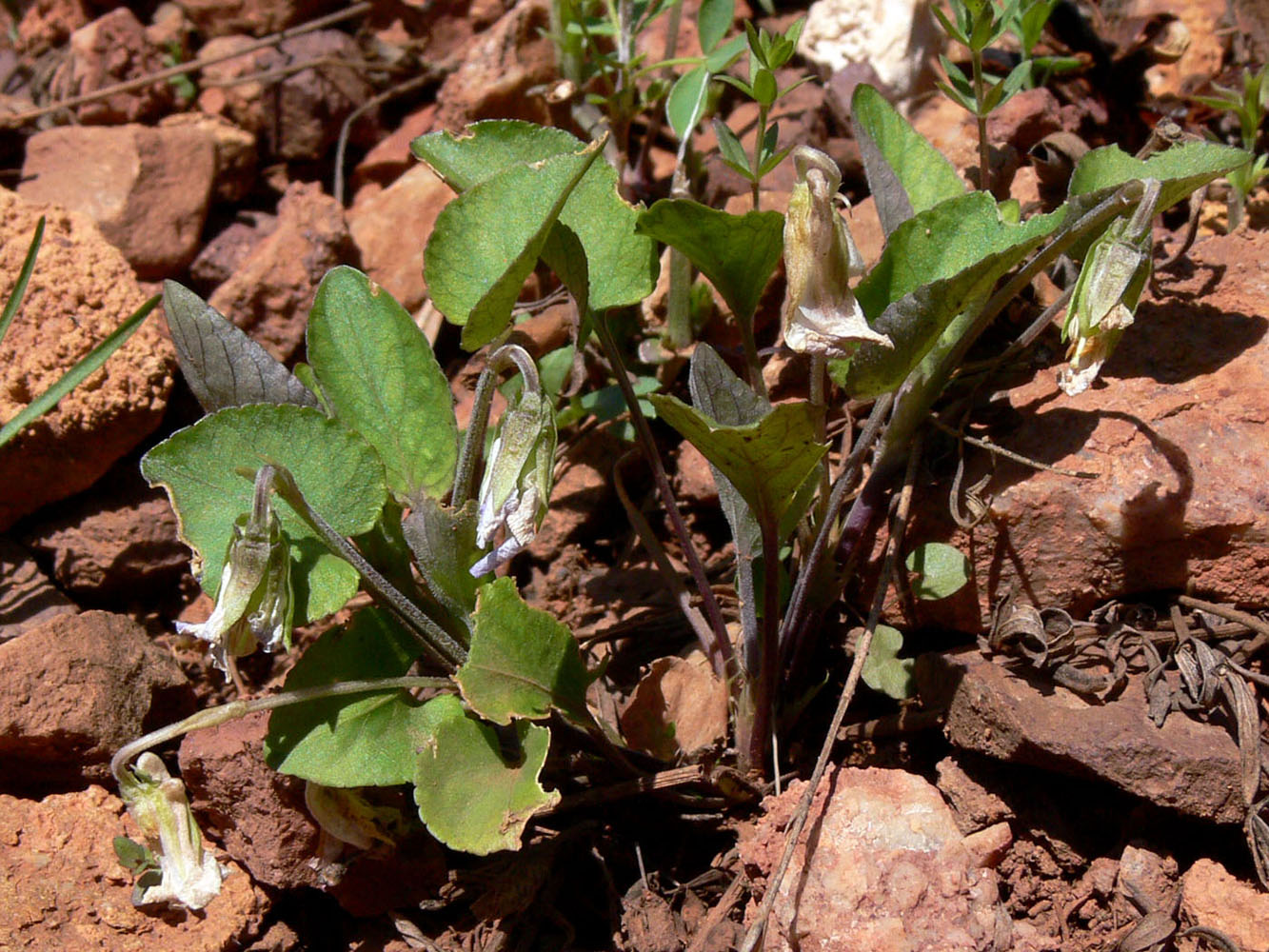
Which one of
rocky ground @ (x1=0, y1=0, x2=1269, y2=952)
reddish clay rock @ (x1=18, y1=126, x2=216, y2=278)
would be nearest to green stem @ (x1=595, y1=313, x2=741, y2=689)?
rocky ground @ (x1=0, y1=0, x2=1269, y2=952)

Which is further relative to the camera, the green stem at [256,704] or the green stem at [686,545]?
the green stem at [686,545]

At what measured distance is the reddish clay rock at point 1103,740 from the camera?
156 cm

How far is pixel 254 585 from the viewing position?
149cm

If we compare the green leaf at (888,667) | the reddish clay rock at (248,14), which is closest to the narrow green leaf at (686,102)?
the green leaf at (888,667)

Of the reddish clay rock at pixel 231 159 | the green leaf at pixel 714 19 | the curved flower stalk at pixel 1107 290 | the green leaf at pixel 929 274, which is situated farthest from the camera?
the reddish clay rock at pixel 231 159

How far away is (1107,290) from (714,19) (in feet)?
3.66

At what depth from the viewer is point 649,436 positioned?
1879 millimetres

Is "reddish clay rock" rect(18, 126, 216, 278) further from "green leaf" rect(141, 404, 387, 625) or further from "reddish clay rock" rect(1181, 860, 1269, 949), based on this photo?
"reddish clay rock" rect(1181, 860, 1269, 949)

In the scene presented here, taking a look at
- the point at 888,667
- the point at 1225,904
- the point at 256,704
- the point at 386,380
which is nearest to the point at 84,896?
the point at 256,704

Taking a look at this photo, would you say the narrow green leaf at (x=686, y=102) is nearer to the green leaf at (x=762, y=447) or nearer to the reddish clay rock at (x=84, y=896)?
the green leaf at (x=762, y=447)

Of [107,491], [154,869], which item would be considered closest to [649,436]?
[154,869]

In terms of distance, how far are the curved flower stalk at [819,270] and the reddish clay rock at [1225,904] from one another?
2.92ft

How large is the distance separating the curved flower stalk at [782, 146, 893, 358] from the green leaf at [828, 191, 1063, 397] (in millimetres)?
42

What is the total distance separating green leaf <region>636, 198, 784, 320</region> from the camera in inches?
62.4
